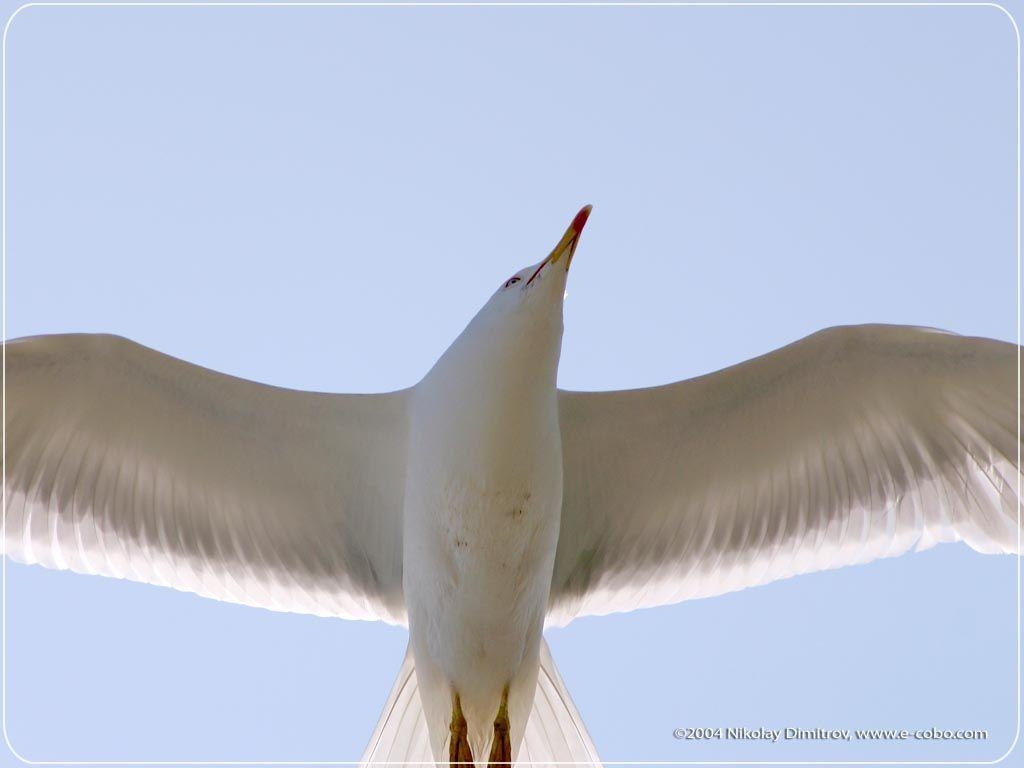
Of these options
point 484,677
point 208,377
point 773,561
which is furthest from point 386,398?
point 773,561

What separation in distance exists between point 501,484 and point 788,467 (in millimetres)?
1425

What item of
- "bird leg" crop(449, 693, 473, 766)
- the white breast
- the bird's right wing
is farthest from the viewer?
the bird's right wing

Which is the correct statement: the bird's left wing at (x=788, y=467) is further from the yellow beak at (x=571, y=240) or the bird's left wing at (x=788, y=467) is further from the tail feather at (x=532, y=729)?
the yellow beak at (x=571, y=240)

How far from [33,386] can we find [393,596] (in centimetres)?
151

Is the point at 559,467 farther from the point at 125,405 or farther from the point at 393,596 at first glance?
the point at 125,405

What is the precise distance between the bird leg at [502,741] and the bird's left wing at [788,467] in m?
0.68

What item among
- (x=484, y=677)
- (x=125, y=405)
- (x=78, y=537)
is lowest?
(x=484, y=677)

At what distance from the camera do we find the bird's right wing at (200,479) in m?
6.25

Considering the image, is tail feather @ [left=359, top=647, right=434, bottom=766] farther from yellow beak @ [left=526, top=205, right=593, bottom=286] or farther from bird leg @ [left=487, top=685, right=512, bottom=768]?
yellow beak @ [left=526, top=205, right=593, bottom=286]

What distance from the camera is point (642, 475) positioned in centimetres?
660

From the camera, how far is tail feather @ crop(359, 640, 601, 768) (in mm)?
6305

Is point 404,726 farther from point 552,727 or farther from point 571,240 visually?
point 571,240

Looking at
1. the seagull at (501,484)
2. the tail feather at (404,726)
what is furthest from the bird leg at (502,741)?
the tail feather at (404,726)

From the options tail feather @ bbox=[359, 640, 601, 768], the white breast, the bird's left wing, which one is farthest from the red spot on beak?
tail feather @ bbox=[359, 640, 601, 768]
